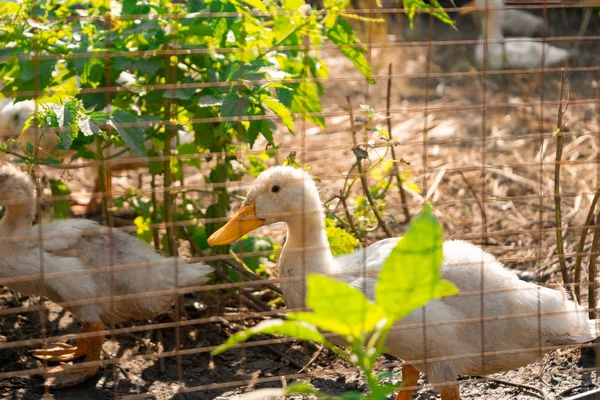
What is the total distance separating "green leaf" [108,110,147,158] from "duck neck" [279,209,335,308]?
69cm

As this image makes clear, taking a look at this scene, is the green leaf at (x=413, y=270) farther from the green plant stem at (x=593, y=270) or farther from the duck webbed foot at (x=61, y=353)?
the duck webbed foot at (x=61, y=353)

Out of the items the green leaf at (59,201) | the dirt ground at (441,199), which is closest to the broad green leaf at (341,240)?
the dirt ground at (441,199)

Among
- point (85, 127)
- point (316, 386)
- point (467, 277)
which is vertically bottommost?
point (316, 386)

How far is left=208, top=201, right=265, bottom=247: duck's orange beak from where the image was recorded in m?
3.45

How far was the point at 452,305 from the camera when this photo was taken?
3184 mm

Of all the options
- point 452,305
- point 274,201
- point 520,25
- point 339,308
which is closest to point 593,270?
point 452,305

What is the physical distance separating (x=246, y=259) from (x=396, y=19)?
6138 mm

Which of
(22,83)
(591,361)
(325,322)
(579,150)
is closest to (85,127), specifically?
(22,83)

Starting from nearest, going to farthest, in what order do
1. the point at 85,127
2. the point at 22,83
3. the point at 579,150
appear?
1. the point at 85,127
2. the point at 22,83
3. the point at 579,150

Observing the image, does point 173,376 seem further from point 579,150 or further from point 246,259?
point 579,150

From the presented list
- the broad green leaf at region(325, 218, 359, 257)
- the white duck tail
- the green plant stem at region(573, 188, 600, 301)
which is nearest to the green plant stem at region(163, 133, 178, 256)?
the broad green leaf at region(325, 218, 359, 257)

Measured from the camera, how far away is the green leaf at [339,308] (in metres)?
1.93

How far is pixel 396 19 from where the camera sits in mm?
9773

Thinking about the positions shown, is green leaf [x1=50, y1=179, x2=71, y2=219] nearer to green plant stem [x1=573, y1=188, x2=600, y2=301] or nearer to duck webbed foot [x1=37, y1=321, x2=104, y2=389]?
duck webbed foot [x1=37, y1=321, x2=104, y2=389]
